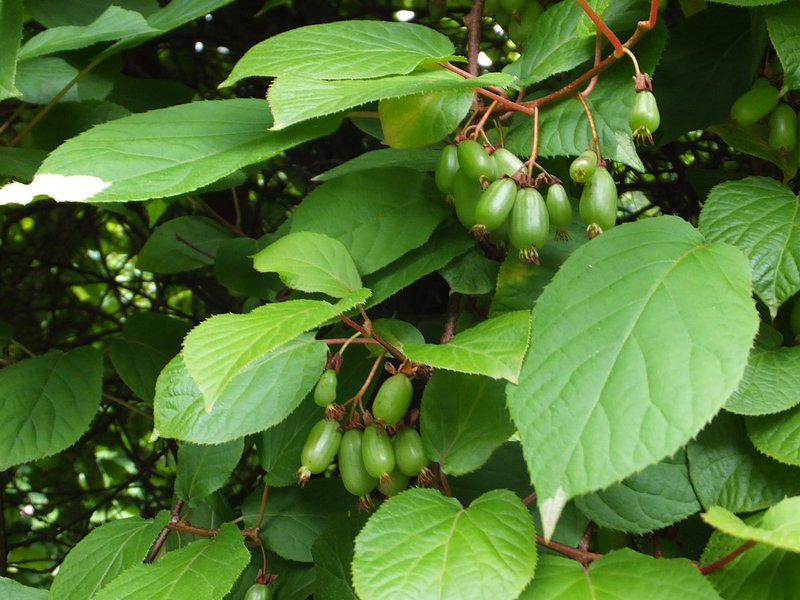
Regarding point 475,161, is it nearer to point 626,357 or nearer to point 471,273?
point 471,273

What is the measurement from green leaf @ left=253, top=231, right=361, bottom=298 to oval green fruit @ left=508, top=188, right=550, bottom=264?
0.24 meters

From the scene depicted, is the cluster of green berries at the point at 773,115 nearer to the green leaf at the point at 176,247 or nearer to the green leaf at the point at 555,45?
the green leaf at the point at 555,45

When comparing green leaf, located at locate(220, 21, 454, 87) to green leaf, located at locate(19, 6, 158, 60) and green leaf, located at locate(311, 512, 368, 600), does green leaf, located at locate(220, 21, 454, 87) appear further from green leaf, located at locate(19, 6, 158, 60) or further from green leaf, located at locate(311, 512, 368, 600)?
green leaf, located at locate(311, 512, 368, 600)

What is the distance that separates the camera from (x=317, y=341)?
1064 millimetres

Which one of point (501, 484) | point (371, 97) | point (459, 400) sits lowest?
point (501, 484)

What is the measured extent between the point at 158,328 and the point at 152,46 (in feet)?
2.77

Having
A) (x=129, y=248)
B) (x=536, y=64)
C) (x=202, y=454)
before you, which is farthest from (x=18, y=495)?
(x=536, y=64)

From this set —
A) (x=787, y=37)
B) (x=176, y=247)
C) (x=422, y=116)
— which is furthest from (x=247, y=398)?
(x=176, y=247)

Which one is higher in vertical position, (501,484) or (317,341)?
(317,341)

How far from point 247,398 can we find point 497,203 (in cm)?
41

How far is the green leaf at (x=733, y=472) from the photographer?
985 millimetres

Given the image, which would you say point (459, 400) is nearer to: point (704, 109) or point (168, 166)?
point (168, 166)

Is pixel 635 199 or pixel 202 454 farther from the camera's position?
pixel 635 199

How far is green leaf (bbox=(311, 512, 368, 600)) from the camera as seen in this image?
3.67ft
